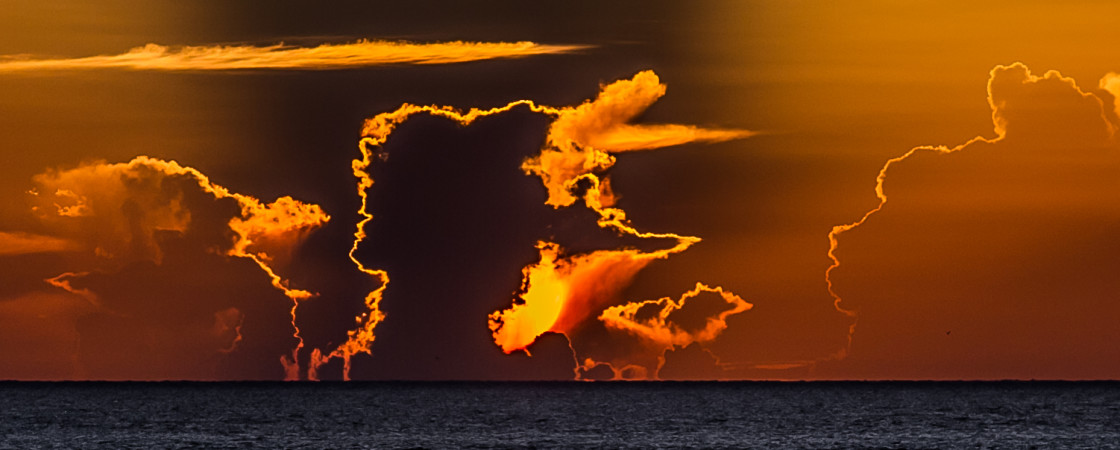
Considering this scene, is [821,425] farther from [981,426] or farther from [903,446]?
[903,446]

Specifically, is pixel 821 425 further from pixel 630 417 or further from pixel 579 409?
pixel 579 409

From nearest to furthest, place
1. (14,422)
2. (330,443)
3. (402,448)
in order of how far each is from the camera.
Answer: (402,448) → (330,443) → (14,422)

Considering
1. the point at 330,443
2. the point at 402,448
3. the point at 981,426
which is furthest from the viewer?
the point at 981,426

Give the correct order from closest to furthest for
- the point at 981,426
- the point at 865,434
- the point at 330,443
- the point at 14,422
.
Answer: the point at 330,443 < the point at 865,434 < the point at 981,426 < the point at 14,422

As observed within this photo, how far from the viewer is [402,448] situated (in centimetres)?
12094

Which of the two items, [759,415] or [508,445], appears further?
[759,415]

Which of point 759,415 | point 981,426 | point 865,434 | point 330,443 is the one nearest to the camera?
point 330,443

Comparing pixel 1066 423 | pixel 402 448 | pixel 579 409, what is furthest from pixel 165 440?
pixel 1066 423

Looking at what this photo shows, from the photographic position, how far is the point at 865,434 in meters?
143

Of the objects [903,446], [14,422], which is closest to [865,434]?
[903,446]

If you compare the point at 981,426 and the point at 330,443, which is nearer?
the point at 330,443

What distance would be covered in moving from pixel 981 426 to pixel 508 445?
54.8 meters

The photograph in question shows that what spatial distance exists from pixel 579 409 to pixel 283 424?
45.6m

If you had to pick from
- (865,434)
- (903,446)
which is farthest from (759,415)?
(903,446)
